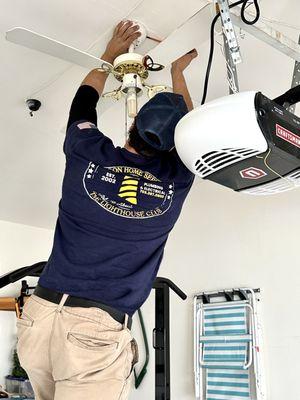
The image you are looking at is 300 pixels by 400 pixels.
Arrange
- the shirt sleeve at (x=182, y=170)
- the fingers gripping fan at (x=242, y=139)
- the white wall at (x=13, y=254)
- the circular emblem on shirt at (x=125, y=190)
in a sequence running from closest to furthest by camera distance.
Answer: the fingers gripping fan at (x=242, y=139), the circular emblem on shirt at (x=125, y=190), the shirt sleeve at (x=182, y=170), the white wall at (x=13, y=254)

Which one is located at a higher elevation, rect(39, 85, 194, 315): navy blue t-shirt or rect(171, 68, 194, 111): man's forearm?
rect(171, 68, 194, 111): man's forearm

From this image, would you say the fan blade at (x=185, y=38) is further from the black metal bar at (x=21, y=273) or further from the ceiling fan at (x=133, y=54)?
the black metal bar at (x=21, y=273)

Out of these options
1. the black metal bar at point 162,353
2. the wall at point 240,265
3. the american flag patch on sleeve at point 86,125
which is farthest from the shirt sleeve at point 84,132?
the wall at point 240,265

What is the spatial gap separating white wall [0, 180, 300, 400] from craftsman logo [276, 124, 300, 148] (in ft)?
7.21

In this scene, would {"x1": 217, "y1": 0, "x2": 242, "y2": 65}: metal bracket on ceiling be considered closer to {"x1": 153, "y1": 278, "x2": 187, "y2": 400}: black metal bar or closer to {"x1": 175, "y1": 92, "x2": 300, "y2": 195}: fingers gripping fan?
{"x1": 175, "y1": 92, "x2": 300, "y2": 195}: fingers gripping fan

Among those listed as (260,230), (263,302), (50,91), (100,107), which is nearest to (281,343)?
(263,302)

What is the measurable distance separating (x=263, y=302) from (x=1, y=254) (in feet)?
8.58

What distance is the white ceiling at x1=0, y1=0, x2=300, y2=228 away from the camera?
200cm

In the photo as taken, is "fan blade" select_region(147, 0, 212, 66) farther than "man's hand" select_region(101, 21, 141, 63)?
No

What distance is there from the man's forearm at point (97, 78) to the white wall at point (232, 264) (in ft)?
6.22

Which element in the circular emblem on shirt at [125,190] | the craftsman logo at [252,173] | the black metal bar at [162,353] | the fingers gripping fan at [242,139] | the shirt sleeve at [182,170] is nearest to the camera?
the fingers gripping fan at [242,139]

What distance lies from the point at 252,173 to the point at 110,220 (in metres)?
0.49


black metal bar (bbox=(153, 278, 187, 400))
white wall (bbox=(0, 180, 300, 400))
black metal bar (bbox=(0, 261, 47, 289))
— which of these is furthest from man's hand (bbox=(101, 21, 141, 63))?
white wall (bbox=(0, 180, 300, 400))

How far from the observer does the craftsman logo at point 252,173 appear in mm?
1375
